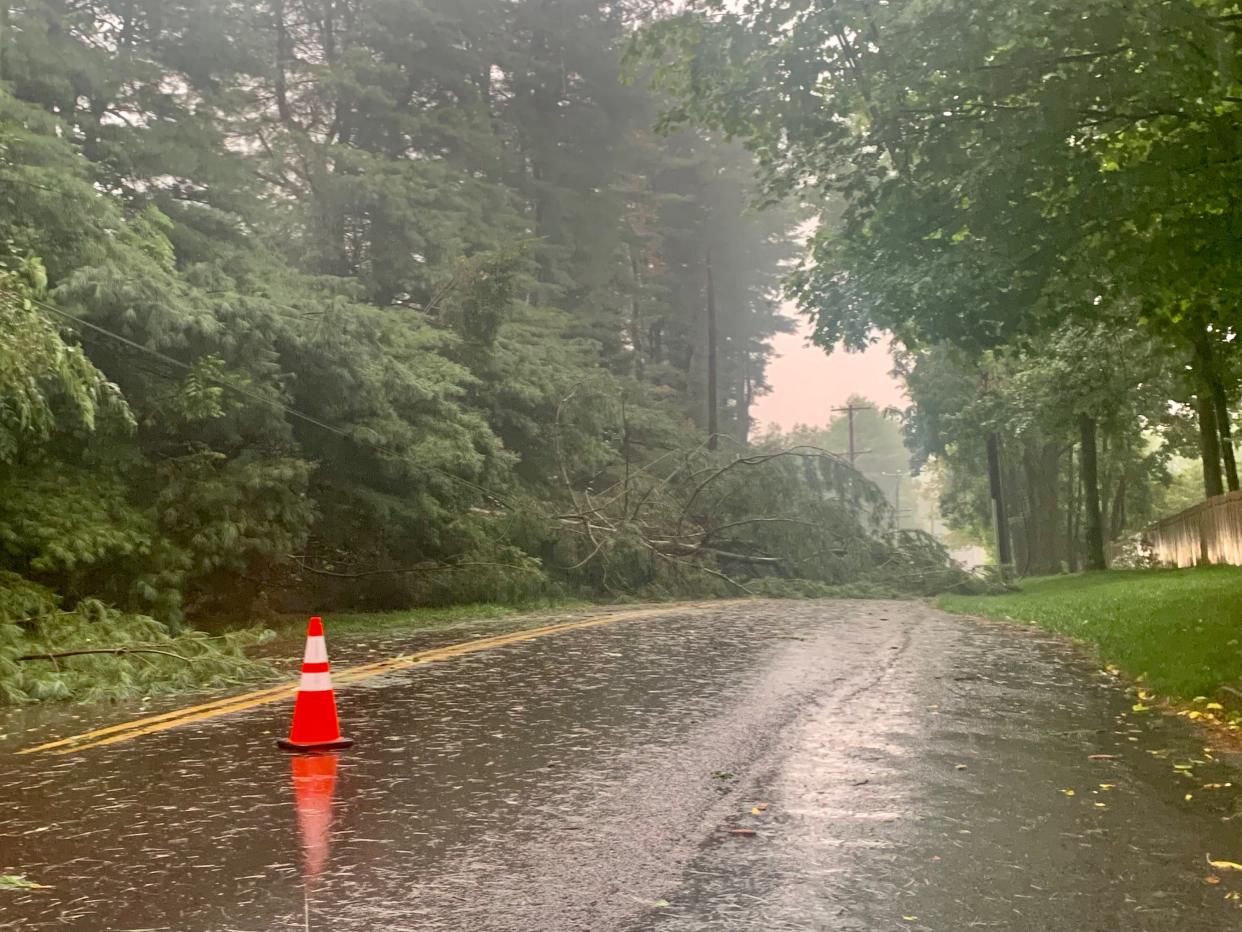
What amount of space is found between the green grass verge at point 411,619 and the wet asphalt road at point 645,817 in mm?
6881

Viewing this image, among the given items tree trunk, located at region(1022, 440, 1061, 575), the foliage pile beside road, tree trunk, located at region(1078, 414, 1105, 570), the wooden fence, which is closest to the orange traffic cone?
the foliage pile beside road

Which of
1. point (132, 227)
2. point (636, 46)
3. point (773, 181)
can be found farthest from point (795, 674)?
point (132, 227)

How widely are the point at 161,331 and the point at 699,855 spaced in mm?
11507

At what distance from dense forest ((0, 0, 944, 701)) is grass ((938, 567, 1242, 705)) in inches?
263

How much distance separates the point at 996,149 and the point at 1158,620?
5855 millimetres

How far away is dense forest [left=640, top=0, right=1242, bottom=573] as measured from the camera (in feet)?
33.0

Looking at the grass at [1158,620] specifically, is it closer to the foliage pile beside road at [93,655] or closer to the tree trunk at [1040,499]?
the foliage pile beside road at [93,655]

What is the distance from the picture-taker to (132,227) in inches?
629

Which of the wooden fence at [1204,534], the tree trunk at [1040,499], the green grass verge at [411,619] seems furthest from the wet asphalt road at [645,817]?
the tree trunk at [1040,499]

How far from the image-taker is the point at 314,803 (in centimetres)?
552

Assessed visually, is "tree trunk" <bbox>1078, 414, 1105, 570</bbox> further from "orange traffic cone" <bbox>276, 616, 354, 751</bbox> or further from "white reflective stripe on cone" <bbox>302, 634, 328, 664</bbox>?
"orange traffic cone" <bbox>276, 616, 354, 751</bbox>

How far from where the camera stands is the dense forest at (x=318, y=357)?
1313cm

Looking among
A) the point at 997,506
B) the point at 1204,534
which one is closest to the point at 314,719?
the point at 1204,534

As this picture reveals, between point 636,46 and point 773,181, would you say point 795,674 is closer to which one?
point 773,181
